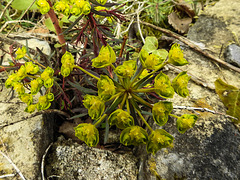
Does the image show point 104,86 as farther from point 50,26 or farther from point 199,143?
point 50,26

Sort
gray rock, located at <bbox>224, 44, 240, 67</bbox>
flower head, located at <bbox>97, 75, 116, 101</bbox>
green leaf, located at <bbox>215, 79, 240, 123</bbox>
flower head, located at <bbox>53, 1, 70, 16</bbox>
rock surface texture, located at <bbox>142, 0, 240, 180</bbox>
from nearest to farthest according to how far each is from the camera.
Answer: flower head, located at <bbox>97, 75, 116, 101</bbox> < flower head, located at <bbox>53, 1, 70, 16</bbox> < rock surface texture, located at <bbox>142, 0, 240, 180</bbox> < green leaf, located at <bbox>215, 79, 240, 123</bbox> < gray rock, located at <bbox>224, 44, 240, 67</bbox>

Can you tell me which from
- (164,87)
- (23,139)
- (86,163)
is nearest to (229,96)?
(164,87)

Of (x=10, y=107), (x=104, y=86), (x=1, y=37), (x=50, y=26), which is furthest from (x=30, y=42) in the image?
(x=104, y=86)

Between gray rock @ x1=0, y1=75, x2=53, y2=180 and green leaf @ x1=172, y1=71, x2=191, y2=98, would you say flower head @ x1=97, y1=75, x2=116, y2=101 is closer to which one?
green leaf @ x1=172, y1=71, x2=191, y2=98

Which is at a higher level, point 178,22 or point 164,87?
point 164,87

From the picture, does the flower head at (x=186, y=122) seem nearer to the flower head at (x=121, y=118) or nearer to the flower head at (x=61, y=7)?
the flower head at (x=121, y=118)

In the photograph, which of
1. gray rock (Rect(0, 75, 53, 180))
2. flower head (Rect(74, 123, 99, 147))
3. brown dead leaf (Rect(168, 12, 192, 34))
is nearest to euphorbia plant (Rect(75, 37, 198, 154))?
flower head (Rect(74, 123, 99, 147))

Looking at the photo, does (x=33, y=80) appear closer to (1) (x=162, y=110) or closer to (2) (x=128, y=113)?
(2) (x=128, y=113)
